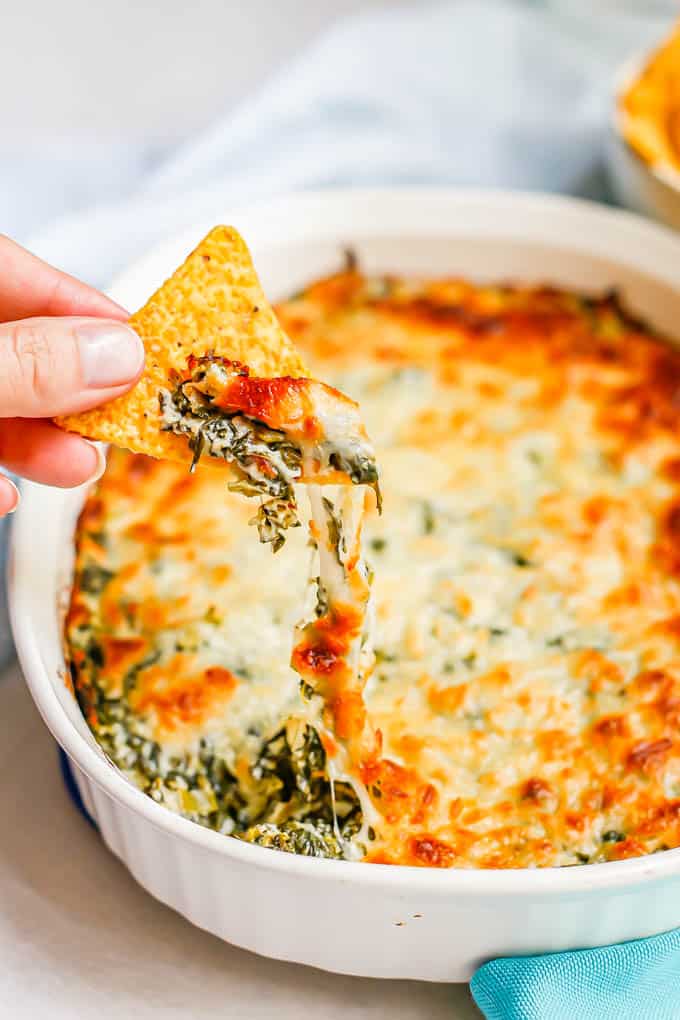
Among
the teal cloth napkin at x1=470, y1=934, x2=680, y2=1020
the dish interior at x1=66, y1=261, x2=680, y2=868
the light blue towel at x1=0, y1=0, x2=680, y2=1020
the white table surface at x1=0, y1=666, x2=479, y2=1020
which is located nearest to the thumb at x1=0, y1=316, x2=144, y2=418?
the dish interior at x1=66, y1=261, x2=680, y2=868

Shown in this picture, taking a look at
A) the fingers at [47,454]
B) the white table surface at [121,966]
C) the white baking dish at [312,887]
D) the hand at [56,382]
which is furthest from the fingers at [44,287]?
the white table surface at [121,966]

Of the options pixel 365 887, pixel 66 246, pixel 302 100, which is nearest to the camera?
pixel 365 887

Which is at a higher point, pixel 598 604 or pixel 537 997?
pixel 598 604

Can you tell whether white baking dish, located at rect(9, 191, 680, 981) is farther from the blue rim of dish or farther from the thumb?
the thumb

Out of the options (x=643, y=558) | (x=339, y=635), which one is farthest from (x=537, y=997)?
(x=643, y=558)

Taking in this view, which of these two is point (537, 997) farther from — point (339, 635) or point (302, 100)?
point (302, 100)

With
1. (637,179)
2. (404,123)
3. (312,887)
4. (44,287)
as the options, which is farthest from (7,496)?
(404,123)

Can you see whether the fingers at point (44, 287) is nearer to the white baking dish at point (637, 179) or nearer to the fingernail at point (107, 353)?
the fingernail at point (107, 353)
